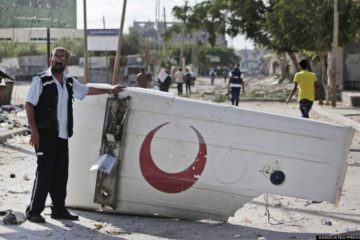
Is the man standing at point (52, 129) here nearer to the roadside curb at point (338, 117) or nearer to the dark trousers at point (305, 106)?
the dark trousers at point (305, 106)

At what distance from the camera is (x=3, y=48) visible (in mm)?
46500

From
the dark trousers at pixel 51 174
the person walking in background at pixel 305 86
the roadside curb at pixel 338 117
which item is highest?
the person walking in background at pixel 305 86

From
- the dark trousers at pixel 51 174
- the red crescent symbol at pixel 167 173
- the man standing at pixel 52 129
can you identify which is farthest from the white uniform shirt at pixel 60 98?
the red crescent symbol at pixel 167 173

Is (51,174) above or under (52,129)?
under

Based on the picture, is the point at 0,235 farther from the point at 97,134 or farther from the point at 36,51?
the point at 36,51

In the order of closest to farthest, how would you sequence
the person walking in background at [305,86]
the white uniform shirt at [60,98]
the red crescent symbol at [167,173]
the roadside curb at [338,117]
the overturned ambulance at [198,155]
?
1. the white uniform shirt at [60,98]
2. the overturned ambulance at [198,155]
3. the red crescent symbol at [167,173]
4. the person walking in background at [305,86]
5. the roadside curb at [338,117]

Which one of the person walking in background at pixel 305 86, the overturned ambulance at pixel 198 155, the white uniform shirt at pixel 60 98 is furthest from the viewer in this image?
the person walking in background at pixel 305 86

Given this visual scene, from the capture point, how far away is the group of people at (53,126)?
252 inches

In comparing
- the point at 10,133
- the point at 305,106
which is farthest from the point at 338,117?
the point at 10,133

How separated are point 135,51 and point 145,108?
80856 mm

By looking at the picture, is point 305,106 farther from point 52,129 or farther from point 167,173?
point 52,129

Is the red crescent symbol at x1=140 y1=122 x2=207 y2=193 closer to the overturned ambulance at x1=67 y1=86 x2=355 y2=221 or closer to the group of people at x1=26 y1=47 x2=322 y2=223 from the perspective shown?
the overturned ambulance at x1=67 y1=86 x2=355 y2=221

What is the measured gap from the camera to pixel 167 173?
21.9 feet

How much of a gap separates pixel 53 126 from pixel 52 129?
3 centimetres
